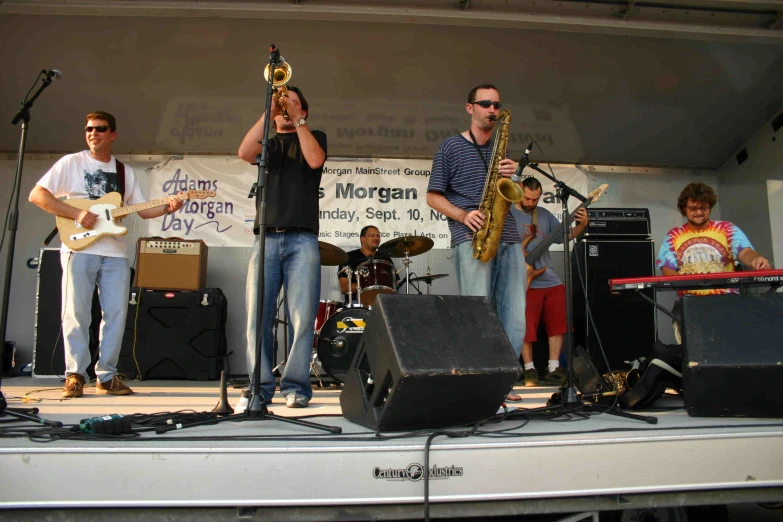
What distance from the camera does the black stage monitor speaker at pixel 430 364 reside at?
6.67 ft

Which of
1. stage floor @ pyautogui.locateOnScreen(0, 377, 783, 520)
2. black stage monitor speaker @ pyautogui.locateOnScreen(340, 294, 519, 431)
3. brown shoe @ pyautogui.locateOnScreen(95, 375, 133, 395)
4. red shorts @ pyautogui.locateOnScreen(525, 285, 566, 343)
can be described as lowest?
stage floor @ pyautogui.locateOnScreen(0, 377, 783, 520)

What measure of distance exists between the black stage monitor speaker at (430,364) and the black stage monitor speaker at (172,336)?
10.8 feet

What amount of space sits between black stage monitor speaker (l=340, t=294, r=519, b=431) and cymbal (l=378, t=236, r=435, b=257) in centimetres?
293

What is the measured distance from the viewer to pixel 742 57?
487 centimetres

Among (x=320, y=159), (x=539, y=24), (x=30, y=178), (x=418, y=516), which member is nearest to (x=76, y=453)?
(x=418, y=516)

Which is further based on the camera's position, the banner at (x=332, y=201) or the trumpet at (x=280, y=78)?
the banner at (x=332, y=201)

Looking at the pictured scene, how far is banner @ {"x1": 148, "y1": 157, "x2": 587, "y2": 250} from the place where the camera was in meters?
5.91

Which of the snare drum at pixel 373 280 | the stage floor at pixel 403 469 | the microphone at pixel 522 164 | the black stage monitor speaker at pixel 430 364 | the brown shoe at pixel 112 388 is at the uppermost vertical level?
the microphone at pixel 522 164

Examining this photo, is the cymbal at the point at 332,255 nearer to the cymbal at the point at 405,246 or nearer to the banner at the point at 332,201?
the cymbal at the point at 405,246

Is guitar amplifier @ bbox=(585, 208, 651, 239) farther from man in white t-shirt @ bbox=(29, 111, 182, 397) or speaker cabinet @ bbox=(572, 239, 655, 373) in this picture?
man in white t-shirt @ bbox=(29, 111, 182, 397)

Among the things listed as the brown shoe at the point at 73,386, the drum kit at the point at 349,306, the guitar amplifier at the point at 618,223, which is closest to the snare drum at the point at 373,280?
the drum kit at the point at 349,306

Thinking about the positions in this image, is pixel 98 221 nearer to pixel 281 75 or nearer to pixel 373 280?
pixel 281 75

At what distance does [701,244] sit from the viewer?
398cm

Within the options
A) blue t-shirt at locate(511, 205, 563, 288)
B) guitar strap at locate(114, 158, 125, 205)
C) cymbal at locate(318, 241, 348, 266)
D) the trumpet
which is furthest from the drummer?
the trumpet
